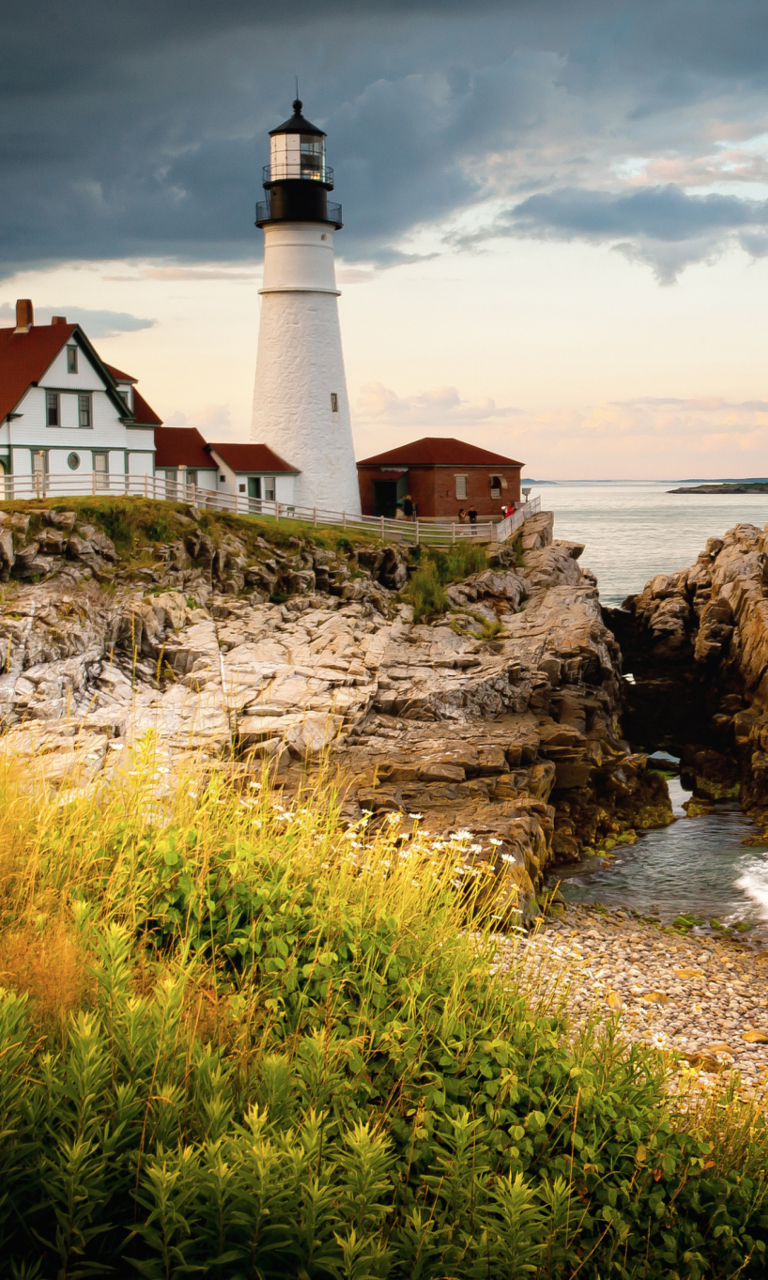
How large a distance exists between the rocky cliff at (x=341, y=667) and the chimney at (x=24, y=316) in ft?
33.9

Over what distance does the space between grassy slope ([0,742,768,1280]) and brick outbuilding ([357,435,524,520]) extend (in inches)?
1505

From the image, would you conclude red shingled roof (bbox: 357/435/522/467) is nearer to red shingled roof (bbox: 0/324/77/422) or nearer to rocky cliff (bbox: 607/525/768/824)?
rocky cliff (bbox: 607/525/768/824)

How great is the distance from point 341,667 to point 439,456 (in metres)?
21.1

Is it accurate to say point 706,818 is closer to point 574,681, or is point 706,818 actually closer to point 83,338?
point 574,681

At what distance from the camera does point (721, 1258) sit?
524cm

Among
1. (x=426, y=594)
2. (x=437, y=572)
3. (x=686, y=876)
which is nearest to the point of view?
(x=686, y=876)

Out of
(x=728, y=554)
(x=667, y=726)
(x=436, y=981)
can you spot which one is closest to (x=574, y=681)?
(x=667, y=726)

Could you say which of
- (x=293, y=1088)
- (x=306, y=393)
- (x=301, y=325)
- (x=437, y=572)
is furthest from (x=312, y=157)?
(x=293, y=1088)

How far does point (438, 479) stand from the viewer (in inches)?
1767

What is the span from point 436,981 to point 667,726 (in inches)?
1106

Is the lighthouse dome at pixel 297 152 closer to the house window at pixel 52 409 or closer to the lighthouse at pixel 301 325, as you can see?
the lighthouse at pixel 301 325

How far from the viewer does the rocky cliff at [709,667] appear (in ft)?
87.1

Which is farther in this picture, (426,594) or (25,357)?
(25,357)

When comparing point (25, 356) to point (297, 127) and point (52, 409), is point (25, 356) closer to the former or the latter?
point (52, 409)
